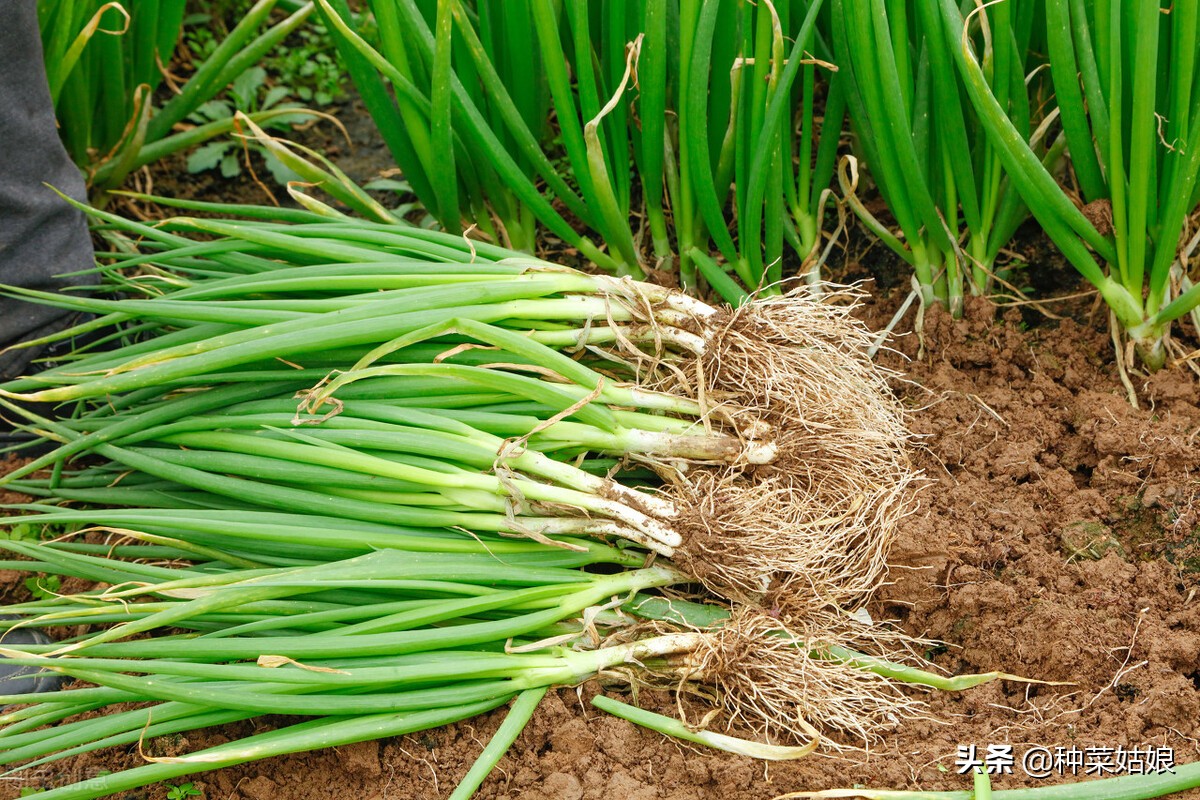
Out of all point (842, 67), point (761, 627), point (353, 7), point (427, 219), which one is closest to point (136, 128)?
point (427, 219)

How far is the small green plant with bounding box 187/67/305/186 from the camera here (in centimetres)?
256

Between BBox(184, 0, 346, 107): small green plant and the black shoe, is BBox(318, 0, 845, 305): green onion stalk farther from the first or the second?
the black shoe

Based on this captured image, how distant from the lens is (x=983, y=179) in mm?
1788

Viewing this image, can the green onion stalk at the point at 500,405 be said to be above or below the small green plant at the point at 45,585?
above

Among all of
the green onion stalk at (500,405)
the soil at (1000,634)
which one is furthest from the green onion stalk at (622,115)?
the soil at (1000,634)

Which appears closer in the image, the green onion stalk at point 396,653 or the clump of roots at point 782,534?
the green onion stalk at point 396,653

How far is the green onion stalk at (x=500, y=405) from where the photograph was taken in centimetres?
148

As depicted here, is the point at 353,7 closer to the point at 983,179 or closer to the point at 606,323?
the point at 606,323

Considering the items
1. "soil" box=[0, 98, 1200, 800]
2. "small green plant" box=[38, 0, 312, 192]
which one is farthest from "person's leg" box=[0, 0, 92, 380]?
"soil" box=[0, 98, 1200, 800]

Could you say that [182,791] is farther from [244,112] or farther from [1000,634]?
[244,112]

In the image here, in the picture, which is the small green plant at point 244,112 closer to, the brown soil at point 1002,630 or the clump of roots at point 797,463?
the clump of roots at point 797,463

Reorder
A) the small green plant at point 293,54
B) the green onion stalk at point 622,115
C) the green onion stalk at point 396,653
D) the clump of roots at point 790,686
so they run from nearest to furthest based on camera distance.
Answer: the green onion stalk at point 396,653
the clump of roots at point 790,686
the green onion stalk at point 622,115
the small green plant at point 293,54

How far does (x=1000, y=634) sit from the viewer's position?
4.79 feet

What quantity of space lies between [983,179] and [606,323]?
70cm
